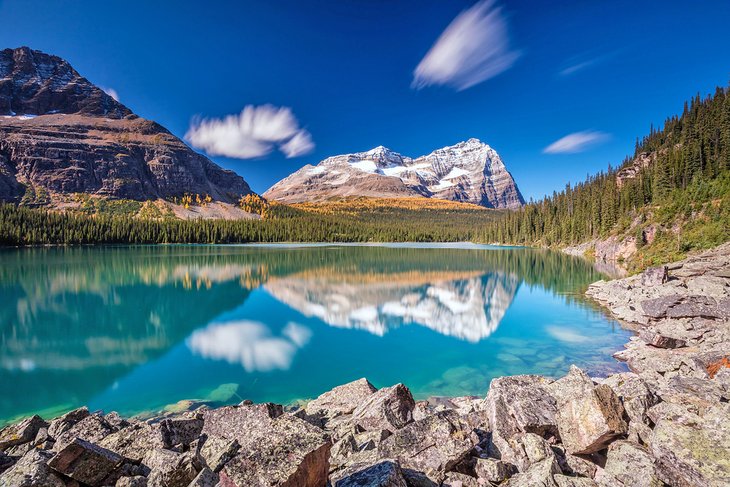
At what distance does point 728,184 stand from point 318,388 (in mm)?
59614

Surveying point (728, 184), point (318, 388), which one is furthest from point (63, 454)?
point (728, 184)

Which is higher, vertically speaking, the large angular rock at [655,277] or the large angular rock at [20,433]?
the large angular rock at [655,277]

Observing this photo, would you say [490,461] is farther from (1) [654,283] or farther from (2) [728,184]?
(2) [728,184]

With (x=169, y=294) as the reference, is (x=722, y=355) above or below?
above

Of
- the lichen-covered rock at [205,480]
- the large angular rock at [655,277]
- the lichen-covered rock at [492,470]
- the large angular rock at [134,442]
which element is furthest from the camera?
the large angular rock at [655,277]

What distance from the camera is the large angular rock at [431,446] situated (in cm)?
565

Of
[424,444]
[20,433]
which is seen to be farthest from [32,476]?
[424,444]

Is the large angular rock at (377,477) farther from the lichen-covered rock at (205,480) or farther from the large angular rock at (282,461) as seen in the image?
the lichen-covered rock at (205,480)

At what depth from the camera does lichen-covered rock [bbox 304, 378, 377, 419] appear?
1026cm

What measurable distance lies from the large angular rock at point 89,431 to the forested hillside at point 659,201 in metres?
46.4

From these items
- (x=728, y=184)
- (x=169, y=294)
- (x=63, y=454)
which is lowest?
(x=169, y=294)

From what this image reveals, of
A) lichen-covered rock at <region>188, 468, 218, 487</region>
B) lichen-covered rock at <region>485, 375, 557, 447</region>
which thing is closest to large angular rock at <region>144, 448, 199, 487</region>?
lichen-covered rock at <region>188, 468, 218, 487</region>

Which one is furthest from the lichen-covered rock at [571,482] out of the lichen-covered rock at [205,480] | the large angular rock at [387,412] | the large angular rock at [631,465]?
the lichen-covered rock at [205,480]

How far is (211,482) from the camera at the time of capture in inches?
186
